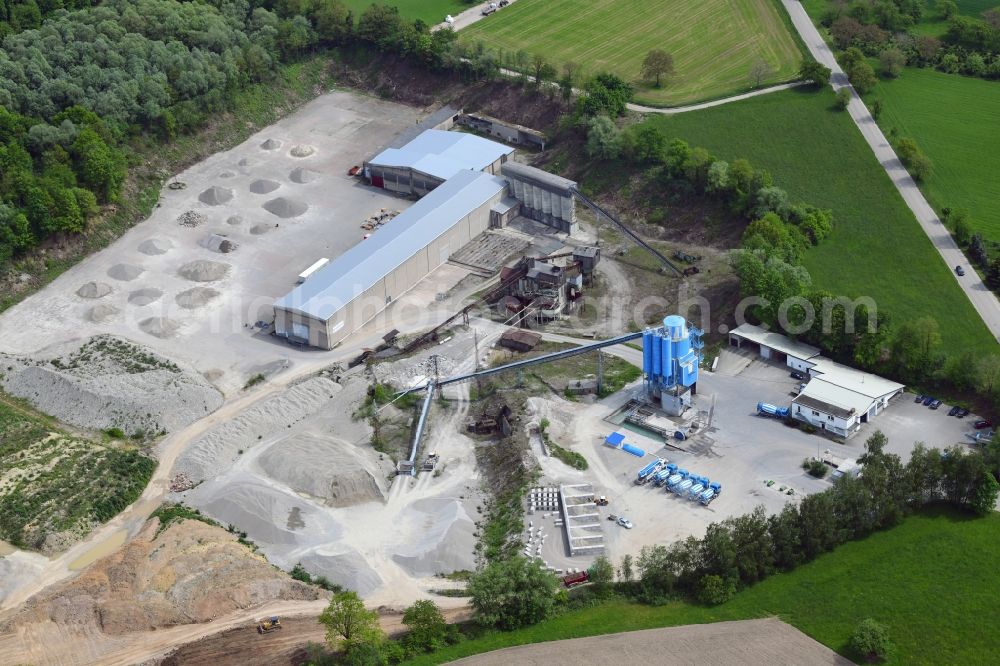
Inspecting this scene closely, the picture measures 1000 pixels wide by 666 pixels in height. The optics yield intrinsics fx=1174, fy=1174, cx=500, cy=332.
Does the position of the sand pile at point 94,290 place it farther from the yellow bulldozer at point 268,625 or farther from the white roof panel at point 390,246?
the yellow bulldozer at point 268,625

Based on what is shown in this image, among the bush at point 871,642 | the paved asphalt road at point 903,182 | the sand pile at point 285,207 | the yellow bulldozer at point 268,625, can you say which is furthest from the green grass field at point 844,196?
the yellow bulldozer at point 268,625

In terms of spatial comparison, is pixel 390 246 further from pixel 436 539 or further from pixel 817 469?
pixel 817 469

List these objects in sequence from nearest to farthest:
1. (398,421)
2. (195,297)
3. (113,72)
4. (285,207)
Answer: (398,421), (195,297), (285,207), (113,72)

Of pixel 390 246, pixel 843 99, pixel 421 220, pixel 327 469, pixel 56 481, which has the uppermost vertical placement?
Result: pixel 843 99

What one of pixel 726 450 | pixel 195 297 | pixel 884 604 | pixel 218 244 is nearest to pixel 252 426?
pixel 195 297

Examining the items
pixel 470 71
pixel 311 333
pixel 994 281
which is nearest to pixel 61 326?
pixel 311 333

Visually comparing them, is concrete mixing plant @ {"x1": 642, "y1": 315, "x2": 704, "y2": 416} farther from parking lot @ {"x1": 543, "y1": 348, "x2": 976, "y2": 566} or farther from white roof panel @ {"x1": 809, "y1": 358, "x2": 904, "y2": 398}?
white roof panel @ {"x1": 809, "y1": 358, "x2": 904, "y2": 398}

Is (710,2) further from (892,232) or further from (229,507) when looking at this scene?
(229,507)
